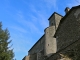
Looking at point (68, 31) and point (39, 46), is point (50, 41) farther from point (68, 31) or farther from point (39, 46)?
point (68, 31)

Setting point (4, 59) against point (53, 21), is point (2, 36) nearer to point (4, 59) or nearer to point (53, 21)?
point (4, 59)

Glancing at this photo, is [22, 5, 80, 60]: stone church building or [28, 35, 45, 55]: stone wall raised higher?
[28, 35, 45, 55]: stone wall

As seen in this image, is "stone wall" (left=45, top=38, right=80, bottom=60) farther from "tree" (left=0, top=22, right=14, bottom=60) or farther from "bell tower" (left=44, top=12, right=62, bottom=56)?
"bell tower" (left=44, top=12, right=62, bottom=56)

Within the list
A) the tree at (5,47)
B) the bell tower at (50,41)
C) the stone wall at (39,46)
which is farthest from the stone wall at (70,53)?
the stone wall at (39,46)

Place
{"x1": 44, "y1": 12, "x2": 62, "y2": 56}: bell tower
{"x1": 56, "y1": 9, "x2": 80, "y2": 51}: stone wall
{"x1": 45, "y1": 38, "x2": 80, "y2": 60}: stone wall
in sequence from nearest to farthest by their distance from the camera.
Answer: {"x1": 45, "y1": 38, "x2": 80, "y2": 60}: stone wall < {"x1": 56, "y1": 9, "x2": 80, "y2": 51}: stone wall < {"x1": 44, "y1": 12, "x2": 62, "y2": 56}: bell tower

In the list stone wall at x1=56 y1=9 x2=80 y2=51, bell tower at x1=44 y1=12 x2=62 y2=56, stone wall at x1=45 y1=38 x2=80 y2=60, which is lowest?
stone wall at x1=45 y1=38 x2=80 y2=60

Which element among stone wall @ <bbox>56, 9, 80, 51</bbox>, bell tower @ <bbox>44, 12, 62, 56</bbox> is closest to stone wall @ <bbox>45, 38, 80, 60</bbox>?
stone wall @ <bbox>56, 9, 80, 51</bbox>

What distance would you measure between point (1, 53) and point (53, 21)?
20.7 m

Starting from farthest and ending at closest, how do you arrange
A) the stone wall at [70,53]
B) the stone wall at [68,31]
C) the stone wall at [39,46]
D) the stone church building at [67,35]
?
the stone wall at [39,46] < the stone wall at [68,31] < the stone church building at [67,35] < the stone wall at [70,53]

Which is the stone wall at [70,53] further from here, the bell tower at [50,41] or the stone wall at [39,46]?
the stone wall at [39,46]

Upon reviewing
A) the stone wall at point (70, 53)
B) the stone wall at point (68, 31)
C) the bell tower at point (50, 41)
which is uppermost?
the bell tower at point (50, 41)

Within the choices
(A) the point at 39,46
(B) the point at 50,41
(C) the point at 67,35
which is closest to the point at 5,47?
(C) the point at 67,35

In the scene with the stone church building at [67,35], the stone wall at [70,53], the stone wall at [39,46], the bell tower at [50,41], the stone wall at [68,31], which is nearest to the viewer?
the stone wall at [70,53]

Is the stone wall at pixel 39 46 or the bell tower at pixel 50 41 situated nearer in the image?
the bell tower at pixel 50 41
